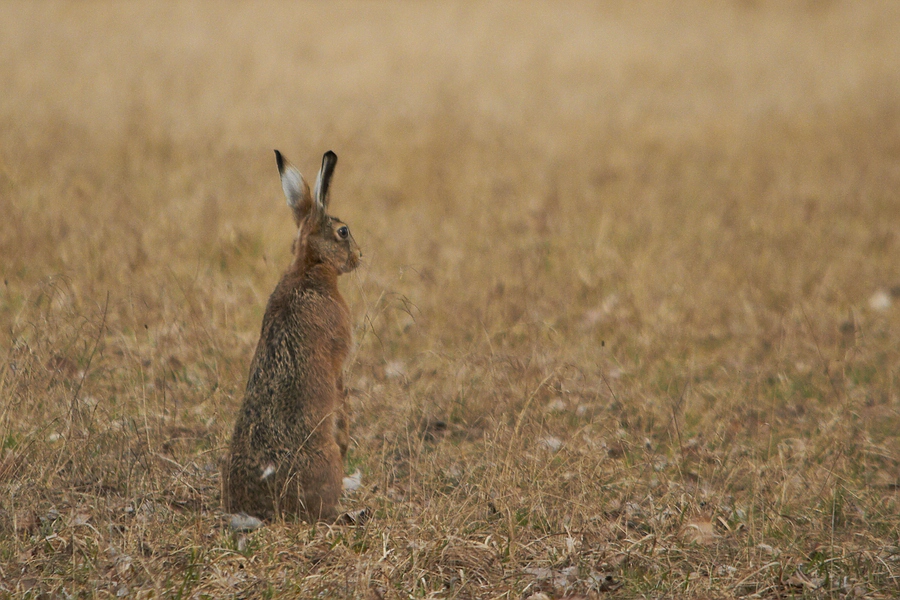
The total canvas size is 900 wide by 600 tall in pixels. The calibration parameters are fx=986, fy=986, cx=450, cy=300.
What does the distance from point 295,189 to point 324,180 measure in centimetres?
28

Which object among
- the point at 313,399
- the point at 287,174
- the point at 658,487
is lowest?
the point at 658,487

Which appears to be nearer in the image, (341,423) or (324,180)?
(341,423)

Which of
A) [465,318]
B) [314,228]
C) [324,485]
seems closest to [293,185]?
[314,228]

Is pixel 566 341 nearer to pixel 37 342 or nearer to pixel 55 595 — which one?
pixel 37 342

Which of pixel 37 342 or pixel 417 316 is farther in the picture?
pixel 417 316

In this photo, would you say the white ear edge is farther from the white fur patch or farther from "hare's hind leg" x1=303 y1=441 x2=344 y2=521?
"hare's hind leg" x1=303 y1=441 x2=344 y2=521

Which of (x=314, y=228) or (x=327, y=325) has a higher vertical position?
(x=314, y=228)

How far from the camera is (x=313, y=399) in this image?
4402 millimetres

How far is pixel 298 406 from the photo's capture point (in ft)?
14.3

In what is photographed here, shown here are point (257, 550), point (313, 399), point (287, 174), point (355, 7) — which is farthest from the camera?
point (355, 7)

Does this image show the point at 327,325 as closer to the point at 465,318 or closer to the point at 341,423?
the point at 341,423

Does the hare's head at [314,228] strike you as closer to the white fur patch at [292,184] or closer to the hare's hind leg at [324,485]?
the white fur patch at [292,184]

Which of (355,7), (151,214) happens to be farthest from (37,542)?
(355,7)

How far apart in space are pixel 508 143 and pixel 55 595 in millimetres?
10813
